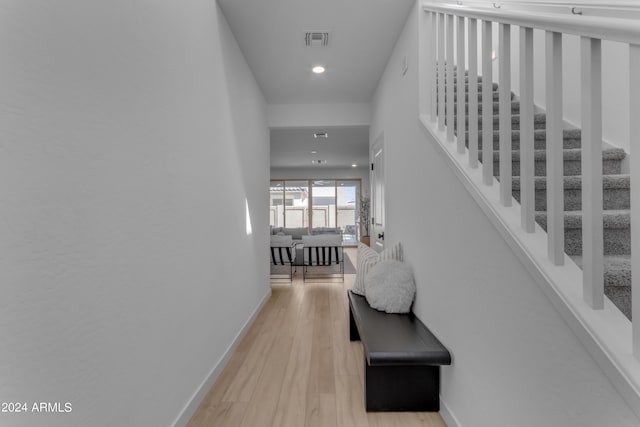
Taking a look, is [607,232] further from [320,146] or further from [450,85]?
[320,146]

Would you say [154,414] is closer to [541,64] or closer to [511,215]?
[511,215]

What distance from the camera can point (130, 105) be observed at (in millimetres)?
1282

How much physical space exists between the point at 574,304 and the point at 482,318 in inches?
22.2

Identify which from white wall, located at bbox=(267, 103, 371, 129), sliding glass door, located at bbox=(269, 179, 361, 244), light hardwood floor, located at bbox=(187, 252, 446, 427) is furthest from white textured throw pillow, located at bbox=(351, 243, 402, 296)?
sliding glass door, located at bbox=(269, 179, 361, 244)

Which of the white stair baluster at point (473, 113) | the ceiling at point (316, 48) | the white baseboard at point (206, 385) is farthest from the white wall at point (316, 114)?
the white stair baluster at point (473, 113)

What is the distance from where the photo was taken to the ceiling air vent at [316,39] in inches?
113

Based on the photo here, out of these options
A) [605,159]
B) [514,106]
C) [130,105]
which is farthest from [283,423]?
[514,106]

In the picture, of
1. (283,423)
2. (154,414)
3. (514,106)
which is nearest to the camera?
(154,414)

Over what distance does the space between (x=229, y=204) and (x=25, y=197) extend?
1805mm

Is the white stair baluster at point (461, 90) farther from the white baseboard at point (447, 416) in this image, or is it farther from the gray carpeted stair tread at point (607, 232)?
the white baseboard at point (447, 416)

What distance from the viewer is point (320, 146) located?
297 inches

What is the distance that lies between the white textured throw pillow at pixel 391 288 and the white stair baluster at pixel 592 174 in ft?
5.09

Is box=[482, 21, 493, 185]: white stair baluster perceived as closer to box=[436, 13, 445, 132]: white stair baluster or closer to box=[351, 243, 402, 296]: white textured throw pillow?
box=[436, 13, 445, 132]: white stair baluster

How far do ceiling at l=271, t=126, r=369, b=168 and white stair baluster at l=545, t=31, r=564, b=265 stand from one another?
163 inches
